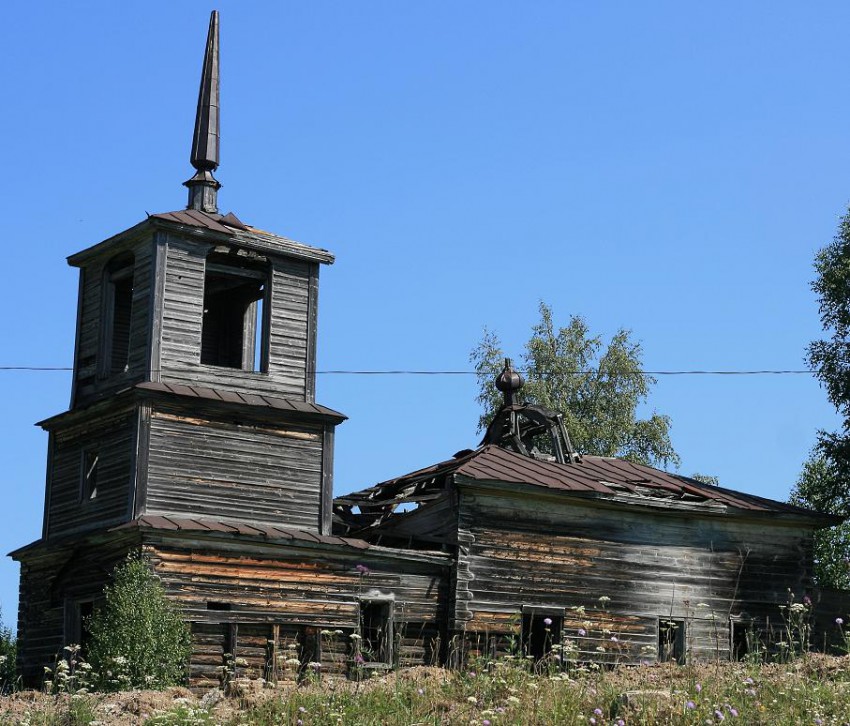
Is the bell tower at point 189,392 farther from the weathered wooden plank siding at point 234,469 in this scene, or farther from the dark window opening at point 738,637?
the dark window opening at point 738,637

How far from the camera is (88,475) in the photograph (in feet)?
86.0

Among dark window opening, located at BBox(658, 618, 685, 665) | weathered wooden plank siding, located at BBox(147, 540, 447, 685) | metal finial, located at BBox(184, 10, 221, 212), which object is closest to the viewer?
weathered wooden plank siding, located at BBox(147, 540, 447, 685)

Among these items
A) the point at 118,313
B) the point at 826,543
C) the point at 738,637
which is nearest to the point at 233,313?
the point at 118,313

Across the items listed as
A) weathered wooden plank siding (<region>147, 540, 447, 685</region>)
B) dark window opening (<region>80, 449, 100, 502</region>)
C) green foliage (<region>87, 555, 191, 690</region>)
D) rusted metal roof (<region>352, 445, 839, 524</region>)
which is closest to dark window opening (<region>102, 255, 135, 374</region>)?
dark window opening (<region>80, 449, 100, 502</region>)

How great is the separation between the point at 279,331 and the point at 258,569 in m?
4.93

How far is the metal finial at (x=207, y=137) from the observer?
92.7ft

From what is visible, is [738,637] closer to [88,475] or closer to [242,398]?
[242,398]

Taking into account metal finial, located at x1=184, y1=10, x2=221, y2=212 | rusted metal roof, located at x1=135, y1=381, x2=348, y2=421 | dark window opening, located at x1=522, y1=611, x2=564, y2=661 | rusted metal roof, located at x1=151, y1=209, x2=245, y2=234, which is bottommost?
dark window opening, located at x1=522, y1=611, x2=564, y2=661

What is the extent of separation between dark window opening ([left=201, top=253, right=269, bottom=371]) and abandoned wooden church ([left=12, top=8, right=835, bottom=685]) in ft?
0.15

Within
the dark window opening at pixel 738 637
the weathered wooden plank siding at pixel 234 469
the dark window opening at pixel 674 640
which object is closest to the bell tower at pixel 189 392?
the weathered wooden plank siding at pixel 234 469

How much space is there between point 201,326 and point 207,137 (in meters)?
5.38

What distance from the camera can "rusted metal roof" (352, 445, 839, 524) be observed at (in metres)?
27.5

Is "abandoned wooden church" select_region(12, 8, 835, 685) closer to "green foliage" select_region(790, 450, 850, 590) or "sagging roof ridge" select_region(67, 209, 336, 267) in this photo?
"sagging roof ridge" select_region(67, 209, 336, 267)

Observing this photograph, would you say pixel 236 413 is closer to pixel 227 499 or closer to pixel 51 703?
pixel 227 499
